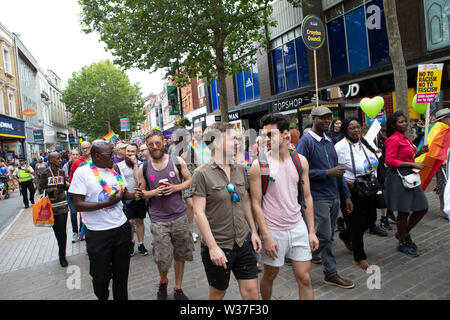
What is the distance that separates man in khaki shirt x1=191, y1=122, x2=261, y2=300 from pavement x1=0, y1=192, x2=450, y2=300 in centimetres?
116

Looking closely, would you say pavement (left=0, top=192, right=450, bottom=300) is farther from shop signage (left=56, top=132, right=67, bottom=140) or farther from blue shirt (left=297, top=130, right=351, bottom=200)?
shop signage (left=56, top=132, right=67, bottom=140)

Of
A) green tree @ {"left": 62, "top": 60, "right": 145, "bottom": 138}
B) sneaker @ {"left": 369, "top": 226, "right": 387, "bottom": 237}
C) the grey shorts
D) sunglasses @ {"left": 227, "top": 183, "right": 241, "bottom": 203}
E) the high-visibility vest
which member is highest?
green tree @ {"left": 62, "top": 60, "right": 145, "bottom": 138}

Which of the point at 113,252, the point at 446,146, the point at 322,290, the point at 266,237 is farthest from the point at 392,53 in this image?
the point at 113,252

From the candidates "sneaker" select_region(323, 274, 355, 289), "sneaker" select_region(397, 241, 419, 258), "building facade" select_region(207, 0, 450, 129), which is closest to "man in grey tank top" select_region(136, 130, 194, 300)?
"sneaker" select_region(323, 274, 355, 289)

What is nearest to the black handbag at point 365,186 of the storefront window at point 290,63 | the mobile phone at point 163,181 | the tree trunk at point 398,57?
the mobile phone at point 163,181

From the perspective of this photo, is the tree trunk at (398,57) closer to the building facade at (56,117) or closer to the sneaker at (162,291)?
the sneaker at (162,291)

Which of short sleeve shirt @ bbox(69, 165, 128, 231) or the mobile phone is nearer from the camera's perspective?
short sleeve shirt @ bbox(69, 165, 128, 231)

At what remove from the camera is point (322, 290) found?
11.4 ft

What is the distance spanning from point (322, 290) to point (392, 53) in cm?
640

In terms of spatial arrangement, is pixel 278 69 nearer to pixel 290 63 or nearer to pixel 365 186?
pixel 290 63

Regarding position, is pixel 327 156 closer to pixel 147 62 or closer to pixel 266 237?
pixel 266 237

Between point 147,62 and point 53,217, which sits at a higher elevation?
point 147,62

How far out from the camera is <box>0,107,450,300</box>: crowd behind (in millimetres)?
2500

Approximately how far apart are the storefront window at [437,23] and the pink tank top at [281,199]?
408 inches
